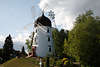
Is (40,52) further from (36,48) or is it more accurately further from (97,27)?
(97,27)

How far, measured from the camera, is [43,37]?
1769 inches

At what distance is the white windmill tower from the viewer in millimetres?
43406

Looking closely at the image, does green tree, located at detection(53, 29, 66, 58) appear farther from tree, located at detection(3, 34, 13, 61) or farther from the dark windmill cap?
tree, located at detection(3, 34, 13, 61)

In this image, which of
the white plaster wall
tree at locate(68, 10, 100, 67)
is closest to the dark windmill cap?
the white plaster wall

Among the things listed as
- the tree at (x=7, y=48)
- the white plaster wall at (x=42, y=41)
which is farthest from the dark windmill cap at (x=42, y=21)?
the tree at (x=7, y=48)

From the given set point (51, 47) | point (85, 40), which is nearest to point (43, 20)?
point (51, 47)

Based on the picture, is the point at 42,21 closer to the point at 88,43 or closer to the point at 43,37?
the point at 43,37

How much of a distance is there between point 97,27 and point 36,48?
25548 millimetres

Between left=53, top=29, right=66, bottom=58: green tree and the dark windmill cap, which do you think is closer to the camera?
left=53, top=29, right=66, bottom=58: green tree

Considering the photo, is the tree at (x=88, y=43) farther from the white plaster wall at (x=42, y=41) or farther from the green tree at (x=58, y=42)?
the white plaster wall at (x=42, y=41)

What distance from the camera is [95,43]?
74.3 feet

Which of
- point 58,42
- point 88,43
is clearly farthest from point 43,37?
point 88,43

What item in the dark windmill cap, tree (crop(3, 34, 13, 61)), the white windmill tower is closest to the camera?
the white windmill tower

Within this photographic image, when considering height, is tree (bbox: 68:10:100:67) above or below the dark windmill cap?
below
